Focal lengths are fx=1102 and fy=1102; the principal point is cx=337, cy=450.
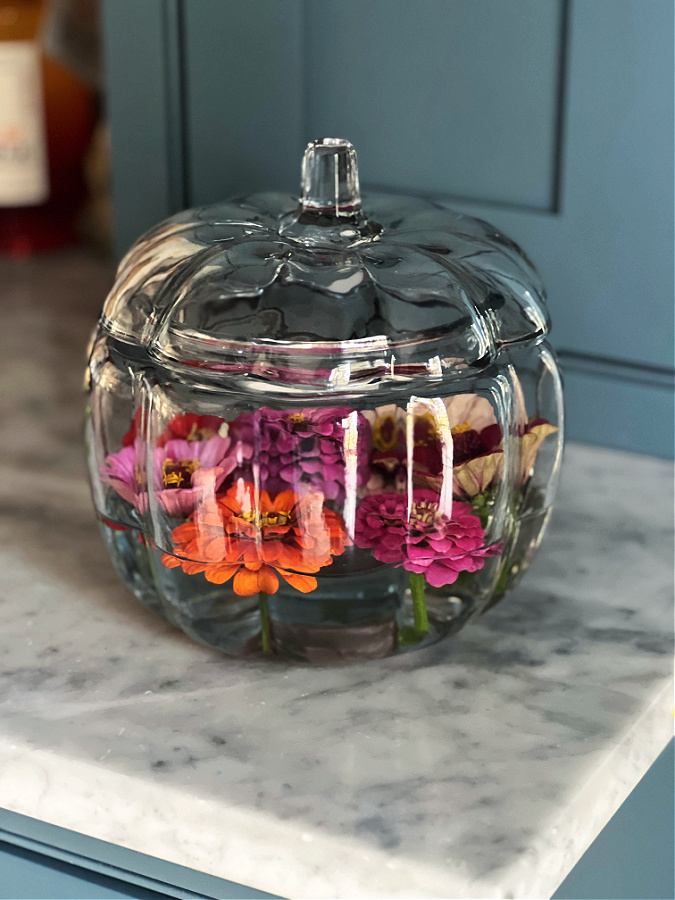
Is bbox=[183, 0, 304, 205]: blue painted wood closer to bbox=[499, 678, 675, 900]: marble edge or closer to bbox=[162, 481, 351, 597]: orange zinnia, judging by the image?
bbox=[162, 481, 351, 597]: orange zinnia

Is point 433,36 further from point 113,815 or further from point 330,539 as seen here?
point 113,815

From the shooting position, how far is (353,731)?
0.58 metres

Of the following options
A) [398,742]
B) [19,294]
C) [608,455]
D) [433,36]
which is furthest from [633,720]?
[19,294]

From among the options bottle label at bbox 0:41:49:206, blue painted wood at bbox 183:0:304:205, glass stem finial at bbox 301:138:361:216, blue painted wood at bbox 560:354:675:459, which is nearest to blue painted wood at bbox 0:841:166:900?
glass stem finial at bbox 301:138:361:216

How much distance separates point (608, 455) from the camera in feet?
2.97

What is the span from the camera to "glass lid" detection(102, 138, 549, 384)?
563 mm

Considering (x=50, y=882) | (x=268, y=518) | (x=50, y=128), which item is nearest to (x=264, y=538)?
(x=268, y=518)

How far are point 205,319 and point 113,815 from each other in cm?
25

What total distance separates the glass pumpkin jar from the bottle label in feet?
2.19

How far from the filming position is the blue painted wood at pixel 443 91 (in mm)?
828

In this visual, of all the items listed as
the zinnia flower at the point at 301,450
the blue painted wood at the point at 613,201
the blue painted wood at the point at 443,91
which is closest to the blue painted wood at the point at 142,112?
the blue painted wood at the point at 443,91

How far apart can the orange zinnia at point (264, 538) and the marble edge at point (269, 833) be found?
4.6 inches

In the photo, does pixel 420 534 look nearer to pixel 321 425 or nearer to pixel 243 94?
pixel 321 425

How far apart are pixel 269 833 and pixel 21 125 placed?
96cm
